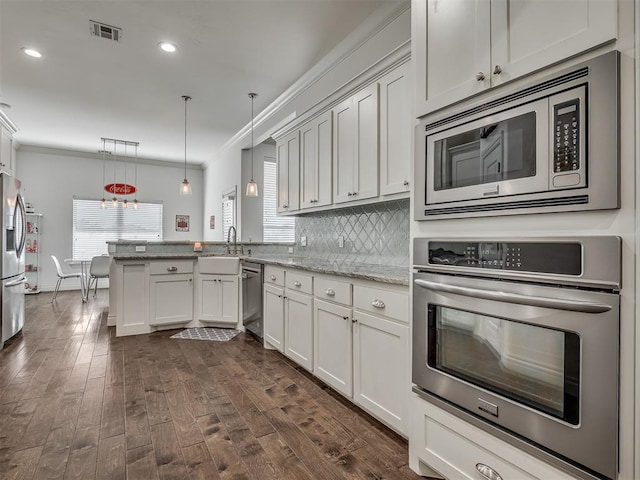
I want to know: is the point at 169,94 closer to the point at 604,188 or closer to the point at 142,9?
the point at 142,9

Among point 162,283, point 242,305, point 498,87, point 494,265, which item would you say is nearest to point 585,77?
point 498,87

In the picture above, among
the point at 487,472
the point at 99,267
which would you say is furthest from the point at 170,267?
the point at 487,472

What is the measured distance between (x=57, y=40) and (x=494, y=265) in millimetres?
4170

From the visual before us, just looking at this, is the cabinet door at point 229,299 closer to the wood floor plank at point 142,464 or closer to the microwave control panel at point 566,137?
the wood floor plank at point 142,464

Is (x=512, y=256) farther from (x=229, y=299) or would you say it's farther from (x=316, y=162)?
(x=229, y=299)

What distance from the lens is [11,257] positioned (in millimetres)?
3809

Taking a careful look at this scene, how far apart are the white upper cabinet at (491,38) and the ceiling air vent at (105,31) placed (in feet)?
9.16

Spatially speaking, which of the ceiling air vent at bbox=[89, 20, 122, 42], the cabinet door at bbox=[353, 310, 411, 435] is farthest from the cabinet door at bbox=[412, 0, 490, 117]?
the ceiling air vent at bbox=[89, 20, 122, 42]

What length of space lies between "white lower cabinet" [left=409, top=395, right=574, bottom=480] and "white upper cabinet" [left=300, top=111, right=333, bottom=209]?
6.40ft

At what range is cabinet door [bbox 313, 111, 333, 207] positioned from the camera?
308cm

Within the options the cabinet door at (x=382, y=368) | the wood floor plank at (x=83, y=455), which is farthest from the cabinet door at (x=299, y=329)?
the wood floor plank at (x=83, y=455)

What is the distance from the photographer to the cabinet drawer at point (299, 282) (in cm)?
268

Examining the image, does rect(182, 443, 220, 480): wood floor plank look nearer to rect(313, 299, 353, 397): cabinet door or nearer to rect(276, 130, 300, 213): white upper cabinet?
rect(313, 299, 353, 397): cabinet door

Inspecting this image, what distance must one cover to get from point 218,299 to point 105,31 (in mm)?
2860
